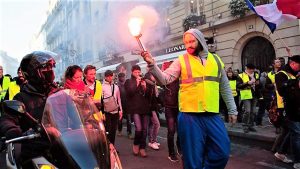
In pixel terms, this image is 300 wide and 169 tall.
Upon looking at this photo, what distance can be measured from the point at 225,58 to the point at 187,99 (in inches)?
561

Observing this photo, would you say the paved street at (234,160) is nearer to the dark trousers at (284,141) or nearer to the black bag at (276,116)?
the dark trousers at (284,141)

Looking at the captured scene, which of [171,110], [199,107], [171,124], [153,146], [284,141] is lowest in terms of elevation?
[153,146]

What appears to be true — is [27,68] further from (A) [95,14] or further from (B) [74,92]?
(A) [95,14]

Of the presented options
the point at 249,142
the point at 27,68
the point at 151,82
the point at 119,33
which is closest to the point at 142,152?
the point at 151,82

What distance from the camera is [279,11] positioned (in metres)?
7.26

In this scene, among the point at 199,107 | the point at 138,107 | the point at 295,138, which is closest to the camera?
the point at 199,107

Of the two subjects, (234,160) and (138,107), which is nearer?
(234,160)

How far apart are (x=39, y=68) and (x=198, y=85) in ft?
5.19

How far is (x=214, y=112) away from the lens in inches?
145

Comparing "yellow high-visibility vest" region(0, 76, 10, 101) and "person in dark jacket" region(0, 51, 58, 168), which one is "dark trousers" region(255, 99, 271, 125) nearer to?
"yellow high-visibility vest" region(0, 76, 10, 101)

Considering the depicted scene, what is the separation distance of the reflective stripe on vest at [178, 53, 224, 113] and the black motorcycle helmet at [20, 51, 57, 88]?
4.64 feet

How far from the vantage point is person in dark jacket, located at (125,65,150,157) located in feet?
22.2

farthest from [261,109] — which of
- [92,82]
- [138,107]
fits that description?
[92,82]

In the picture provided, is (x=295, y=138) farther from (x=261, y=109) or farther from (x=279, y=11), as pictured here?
(x=261, y=109)
